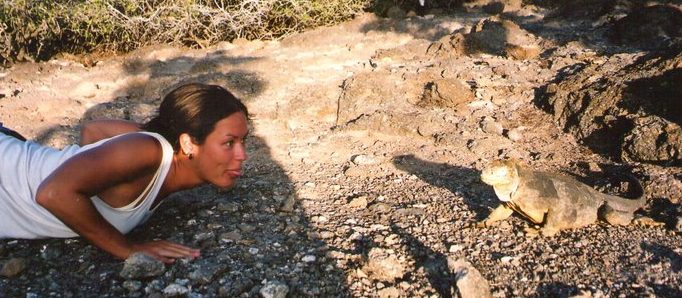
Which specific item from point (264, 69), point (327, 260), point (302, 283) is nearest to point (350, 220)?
point (327, 260)

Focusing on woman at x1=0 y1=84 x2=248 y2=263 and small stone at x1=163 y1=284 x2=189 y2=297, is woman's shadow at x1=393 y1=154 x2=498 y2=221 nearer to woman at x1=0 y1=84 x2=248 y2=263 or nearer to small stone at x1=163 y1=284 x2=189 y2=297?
woman at x1=0 y1=84 x2=248 y2=263

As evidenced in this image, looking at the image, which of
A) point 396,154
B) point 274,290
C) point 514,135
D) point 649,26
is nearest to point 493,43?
point 649,26

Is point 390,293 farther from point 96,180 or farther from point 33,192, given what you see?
point 33,192

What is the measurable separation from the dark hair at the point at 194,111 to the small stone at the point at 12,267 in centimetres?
83

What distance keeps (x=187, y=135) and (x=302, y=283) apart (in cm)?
80

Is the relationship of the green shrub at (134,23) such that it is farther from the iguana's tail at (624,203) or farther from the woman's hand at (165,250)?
the iguana's tail at (624,203)

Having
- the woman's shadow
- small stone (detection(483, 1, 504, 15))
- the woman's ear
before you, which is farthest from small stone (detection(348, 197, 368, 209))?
small stone (detection(483, 1, 504, 15))

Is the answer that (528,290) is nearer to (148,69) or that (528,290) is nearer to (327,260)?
(327,260)

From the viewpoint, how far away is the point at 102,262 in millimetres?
2412

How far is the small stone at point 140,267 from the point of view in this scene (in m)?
2.24

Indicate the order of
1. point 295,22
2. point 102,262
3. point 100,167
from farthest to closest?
1. point 295,22
2. point 102,262
3. point 100,167

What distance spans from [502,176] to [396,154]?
4.80 feet

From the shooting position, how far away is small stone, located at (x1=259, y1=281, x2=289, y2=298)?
2166mm

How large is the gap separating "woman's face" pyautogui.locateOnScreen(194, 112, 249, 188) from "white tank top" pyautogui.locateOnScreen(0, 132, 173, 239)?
5.9 inches
